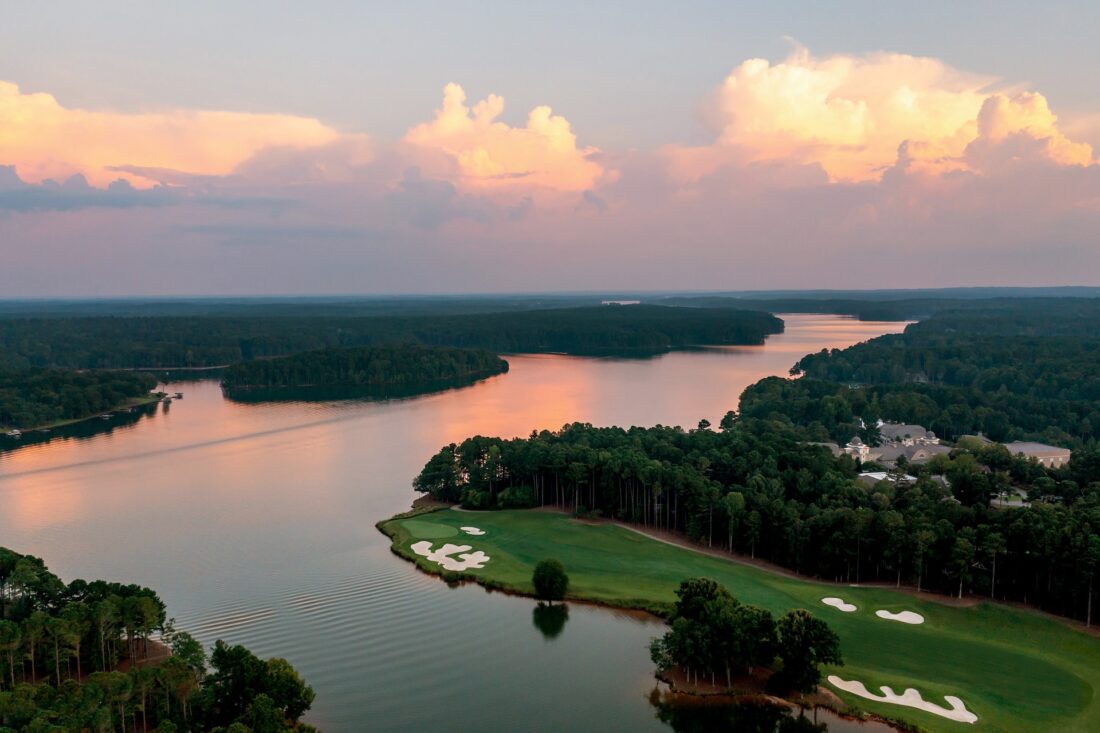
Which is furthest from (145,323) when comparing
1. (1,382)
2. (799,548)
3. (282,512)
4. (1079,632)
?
(1079,632)

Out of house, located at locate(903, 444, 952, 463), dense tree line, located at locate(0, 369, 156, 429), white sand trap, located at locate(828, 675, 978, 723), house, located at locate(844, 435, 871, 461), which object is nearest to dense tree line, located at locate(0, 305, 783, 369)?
dense tree line, located at locate(0, 369, 156, 429)

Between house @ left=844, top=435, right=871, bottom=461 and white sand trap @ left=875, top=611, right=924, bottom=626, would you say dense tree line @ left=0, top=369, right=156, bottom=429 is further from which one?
white sand trap @ left=875, top=611, right=924, bottom=626

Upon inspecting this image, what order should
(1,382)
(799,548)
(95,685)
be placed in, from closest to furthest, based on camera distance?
(95,685)
(799,548)
(1,382)

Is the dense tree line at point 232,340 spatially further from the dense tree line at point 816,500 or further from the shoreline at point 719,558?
the dense tree line at point 816,500

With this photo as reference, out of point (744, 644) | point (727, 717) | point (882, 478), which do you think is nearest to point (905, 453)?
point (882, 478)

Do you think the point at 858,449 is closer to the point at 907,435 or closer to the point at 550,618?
the point at 907,435

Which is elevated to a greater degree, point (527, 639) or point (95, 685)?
point (95, 685)

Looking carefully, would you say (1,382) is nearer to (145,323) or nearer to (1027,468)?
(145,323)
